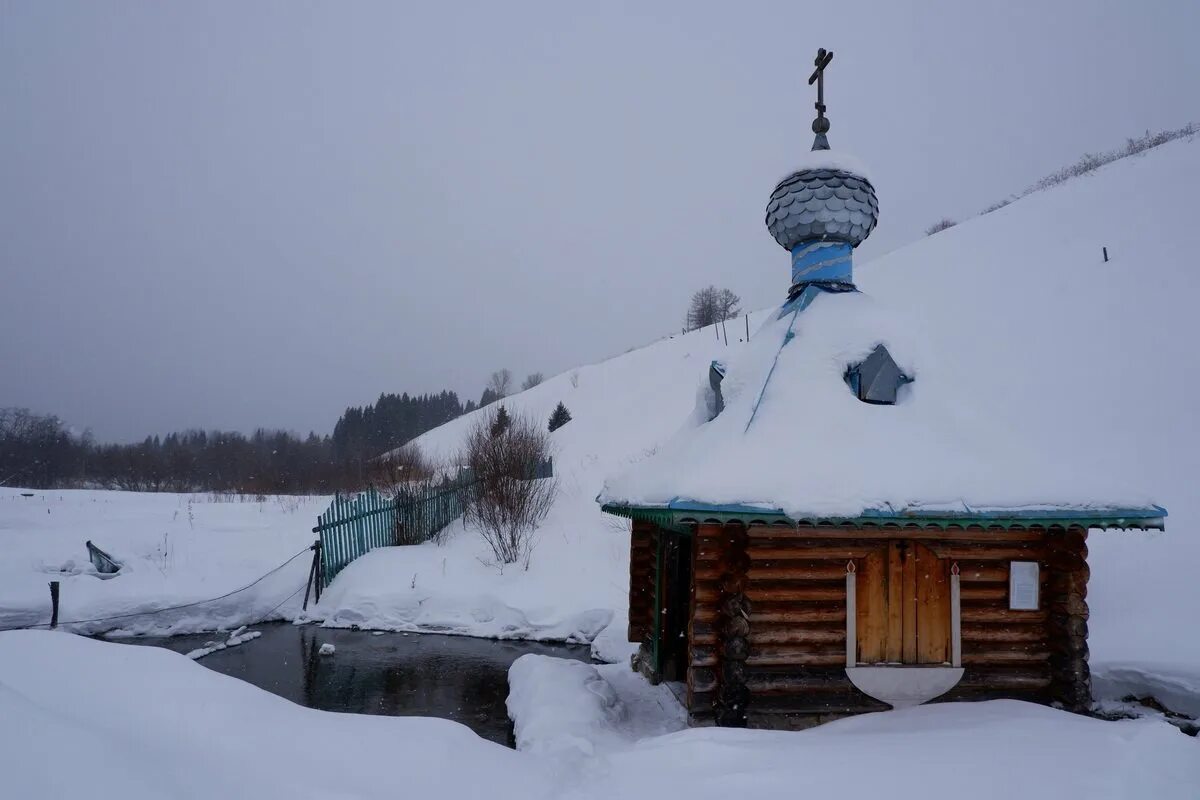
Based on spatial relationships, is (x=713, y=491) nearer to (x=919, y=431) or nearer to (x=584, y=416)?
(x=919, y=431)

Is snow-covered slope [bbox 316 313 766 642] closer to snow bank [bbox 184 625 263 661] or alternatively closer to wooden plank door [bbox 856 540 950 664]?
snow bank [bbox 184 625 263 661]

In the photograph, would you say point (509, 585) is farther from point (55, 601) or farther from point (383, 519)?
point (55, 601)

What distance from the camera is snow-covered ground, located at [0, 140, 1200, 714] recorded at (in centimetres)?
1111

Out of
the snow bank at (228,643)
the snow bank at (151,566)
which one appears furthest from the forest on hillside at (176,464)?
the snow bank at (228,643)

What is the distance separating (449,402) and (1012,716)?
385 feet

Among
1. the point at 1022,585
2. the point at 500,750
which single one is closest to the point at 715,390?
the point at 1022,585

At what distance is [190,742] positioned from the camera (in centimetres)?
400

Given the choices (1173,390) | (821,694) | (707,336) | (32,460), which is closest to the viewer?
(821,694)

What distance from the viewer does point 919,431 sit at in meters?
6.74

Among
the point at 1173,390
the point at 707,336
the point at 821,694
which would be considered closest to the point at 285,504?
the point at 821,694

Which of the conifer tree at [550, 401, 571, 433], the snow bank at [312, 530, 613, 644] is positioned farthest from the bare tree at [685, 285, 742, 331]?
the snow bank at [312, 530, 613, 644]

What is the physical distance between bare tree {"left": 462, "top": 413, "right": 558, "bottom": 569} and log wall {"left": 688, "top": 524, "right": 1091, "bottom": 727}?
31.2 feet

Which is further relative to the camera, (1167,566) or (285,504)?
(285,504)

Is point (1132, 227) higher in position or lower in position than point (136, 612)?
higher
